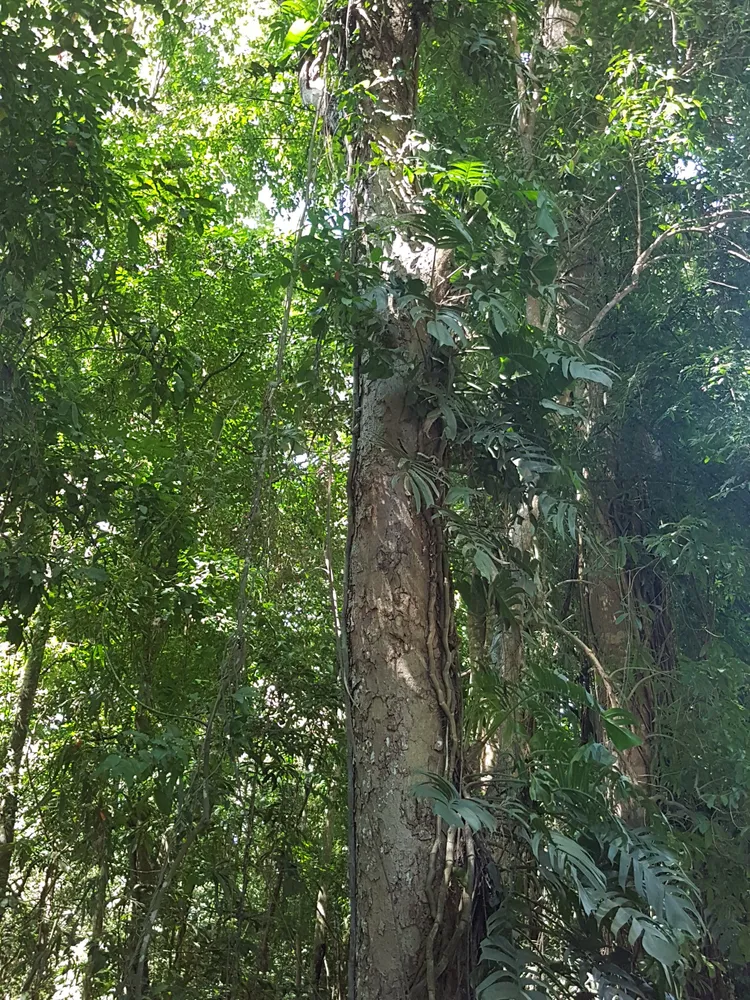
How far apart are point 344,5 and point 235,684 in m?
1.83

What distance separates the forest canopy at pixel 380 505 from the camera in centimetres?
156

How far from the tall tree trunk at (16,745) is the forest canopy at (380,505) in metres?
0.02

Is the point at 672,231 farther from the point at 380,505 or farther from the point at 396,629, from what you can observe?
the point at 396,629

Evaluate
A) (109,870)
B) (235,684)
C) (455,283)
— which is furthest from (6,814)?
(455,283)

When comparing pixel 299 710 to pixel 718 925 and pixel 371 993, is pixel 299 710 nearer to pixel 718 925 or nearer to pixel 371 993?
pixel 371 993

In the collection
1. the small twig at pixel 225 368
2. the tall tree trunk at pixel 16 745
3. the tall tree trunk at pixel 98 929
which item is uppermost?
the small twig at pixel 225 368

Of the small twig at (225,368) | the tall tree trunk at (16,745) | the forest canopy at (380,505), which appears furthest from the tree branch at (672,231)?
the tall tree trunk at (16,745)

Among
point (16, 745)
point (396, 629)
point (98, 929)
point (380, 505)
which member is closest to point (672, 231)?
point (380, 505)

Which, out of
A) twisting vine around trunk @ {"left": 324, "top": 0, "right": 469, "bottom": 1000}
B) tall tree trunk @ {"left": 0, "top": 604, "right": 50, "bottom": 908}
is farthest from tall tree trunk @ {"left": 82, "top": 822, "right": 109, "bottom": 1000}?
twisting vine around trunk @ {"left": 324, "top": 0, "right": 469, "bottom": 1000}

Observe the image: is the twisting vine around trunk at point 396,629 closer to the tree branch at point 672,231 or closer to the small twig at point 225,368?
the tree branch at point 672,231

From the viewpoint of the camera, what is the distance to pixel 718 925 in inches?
125

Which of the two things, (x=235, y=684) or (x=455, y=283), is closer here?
(x=455, y=283)

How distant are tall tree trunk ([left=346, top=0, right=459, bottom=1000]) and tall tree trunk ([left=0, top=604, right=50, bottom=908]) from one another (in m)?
1.75

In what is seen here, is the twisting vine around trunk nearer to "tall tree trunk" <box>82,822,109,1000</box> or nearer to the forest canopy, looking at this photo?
the forest canopy
